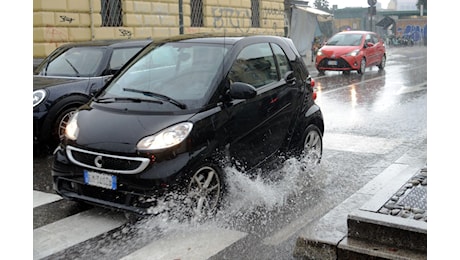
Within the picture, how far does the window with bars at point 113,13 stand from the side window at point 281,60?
10956 millimetres

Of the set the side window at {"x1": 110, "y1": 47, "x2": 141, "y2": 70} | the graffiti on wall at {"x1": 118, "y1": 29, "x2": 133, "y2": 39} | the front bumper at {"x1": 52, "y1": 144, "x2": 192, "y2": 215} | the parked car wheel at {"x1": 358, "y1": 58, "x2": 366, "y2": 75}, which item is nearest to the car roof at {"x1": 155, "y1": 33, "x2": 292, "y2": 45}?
the front bumper at {"x1": 52, "y1": 144, "x2": 192, "y2": 215}

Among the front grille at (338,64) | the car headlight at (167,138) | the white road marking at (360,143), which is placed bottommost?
the white road marking at (360,143)

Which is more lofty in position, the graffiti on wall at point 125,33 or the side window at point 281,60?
the graffiti on wall at point 125,33

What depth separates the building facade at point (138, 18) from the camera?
13.7 metres

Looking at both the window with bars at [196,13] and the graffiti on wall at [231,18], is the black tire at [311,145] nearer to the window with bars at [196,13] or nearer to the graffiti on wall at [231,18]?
the graffiti on wall at [231,18]

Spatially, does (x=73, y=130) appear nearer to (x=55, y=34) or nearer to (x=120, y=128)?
(x=120, y=128)

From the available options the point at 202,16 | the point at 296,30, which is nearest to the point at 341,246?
the point at 202,16

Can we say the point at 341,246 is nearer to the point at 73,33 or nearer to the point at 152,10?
the point at 73,33

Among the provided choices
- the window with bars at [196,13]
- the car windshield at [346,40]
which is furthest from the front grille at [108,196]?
the car windshield at [346,40]

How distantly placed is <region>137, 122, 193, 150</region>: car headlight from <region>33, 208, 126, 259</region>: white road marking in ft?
2.55

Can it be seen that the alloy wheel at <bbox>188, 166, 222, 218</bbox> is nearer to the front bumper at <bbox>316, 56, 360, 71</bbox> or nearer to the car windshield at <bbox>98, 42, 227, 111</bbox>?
the car windshield at <bbox>98, 42, 227, 111</bbox>

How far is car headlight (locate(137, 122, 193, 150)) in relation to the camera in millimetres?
4199

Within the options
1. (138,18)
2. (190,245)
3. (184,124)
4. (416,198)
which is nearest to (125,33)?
(138,18)
